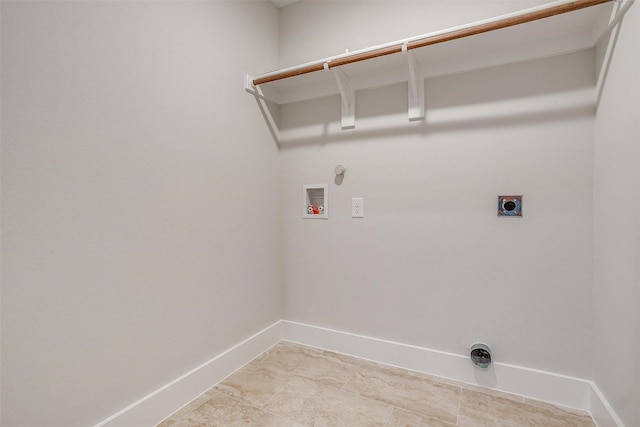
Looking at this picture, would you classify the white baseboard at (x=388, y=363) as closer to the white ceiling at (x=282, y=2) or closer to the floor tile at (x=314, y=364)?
the floor tile at (x=314, y=364)

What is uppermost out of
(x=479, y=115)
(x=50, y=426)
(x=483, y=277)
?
(x=479, y=115)

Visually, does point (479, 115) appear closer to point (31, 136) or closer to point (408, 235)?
point (408, 235)

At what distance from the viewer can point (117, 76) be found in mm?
1229

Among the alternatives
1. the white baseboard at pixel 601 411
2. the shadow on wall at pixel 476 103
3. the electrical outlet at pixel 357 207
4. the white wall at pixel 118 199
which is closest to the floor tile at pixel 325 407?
the white wall at pixel 118 199

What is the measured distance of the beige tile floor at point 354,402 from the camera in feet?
4.53

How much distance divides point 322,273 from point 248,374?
761 mm

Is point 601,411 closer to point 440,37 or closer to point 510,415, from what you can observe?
point 510,415

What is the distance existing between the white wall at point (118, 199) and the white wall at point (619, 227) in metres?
1.80

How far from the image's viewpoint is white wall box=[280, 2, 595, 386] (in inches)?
57.8

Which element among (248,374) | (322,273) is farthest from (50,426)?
(322,273)

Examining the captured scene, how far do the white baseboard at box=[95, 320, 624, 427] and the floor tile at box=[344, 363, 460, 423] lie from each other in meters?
0.10

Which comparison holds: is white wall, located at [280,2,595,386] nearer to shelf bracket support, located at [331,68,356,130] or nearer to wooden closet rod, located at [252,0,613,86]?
shelf bracket support, located at [331,68,356,130]

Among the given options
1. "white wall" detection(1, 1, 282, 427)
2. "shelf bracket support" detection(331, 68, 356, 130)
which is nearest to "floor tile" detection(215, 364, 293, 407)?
"white wall" detection(1, 1, 282, 427)

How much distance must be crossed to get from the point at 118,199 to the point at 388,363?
67.9 inches
